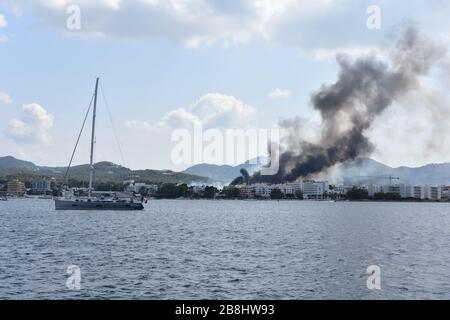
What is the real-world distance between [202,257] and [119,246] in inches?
459

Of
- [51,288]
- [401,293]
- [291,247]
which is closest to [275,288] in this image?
[401,293]

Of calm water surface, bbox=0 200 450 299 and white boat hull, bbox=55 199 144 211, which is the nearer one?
calm water surface, bbox=0 200 450 299

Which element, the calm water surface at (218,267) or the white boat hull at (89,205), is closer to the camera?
the calm water surface at (218,267)

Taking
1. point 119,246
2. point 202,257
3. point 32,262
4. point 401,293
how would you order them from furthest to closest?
point 119,246
point 202,257
point 32,262
point 401,293

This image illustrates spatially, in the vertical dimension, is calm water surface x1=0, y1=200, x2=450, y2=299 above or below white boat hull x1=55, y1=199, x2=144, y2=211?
below

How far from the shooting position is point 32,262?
4119 cm

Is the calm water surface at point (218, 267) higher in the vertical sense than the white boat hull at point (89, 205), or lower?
lower

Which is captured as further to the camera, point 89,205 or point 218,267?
point 89,205

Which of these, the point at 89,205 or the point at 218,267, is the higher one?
the point at 89,205

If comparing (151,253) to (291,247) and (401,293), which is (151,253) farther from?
(401,293)
